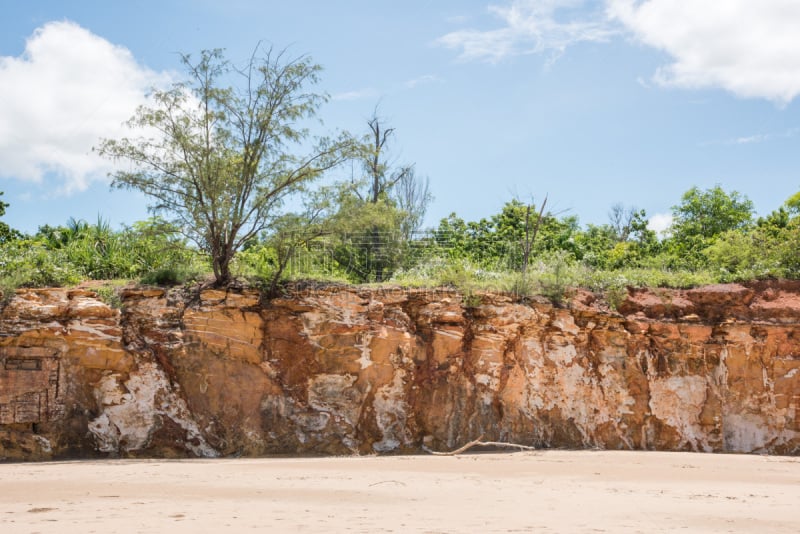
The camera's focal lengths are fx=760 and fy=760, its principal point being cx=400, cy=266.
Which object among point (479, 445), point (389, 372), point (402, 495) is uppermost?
point (389, 372)

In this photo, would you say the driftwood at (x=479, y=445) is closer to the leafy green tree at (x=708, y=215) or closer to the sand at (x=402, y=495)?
the sand at (x=402, y=495)

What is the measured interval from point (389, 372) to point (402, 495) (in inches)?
211

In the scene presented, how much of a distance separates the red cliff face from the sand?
1232mm

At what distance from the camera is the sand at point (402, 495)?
6.43 metres

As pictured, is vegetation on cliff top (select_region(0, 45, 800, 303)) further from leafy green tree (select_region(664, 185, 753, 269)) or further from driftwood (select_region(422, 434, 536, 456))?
leafy green tree (select_region(664, 185, 753, 269))

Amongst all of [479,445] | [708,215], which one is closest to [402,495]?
[479,445]

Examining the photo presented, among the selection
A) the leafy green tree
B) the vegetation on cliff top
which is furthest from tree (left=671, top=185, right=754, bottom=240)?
the vegetation on cliff top

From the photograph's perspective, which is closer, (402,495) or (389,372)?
(402,495)

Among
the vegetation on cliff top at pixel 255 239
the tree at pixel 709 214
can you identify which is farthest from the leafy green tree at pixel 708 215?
the vegetation on cliff top at pixel 255 239

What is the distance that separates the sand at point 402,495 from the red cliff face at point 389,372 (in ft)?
4.04

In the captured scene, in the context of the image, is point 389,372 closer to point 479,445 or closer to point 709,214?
point 479,445

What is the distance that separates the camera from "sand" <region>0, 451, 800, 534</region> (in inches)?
253

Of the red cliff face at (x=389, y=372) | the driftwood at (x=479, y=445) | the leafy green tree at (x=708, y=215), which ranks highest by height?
the leafy green tree at (x=708, y=215)

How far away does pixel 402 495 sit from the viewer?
8023mm
